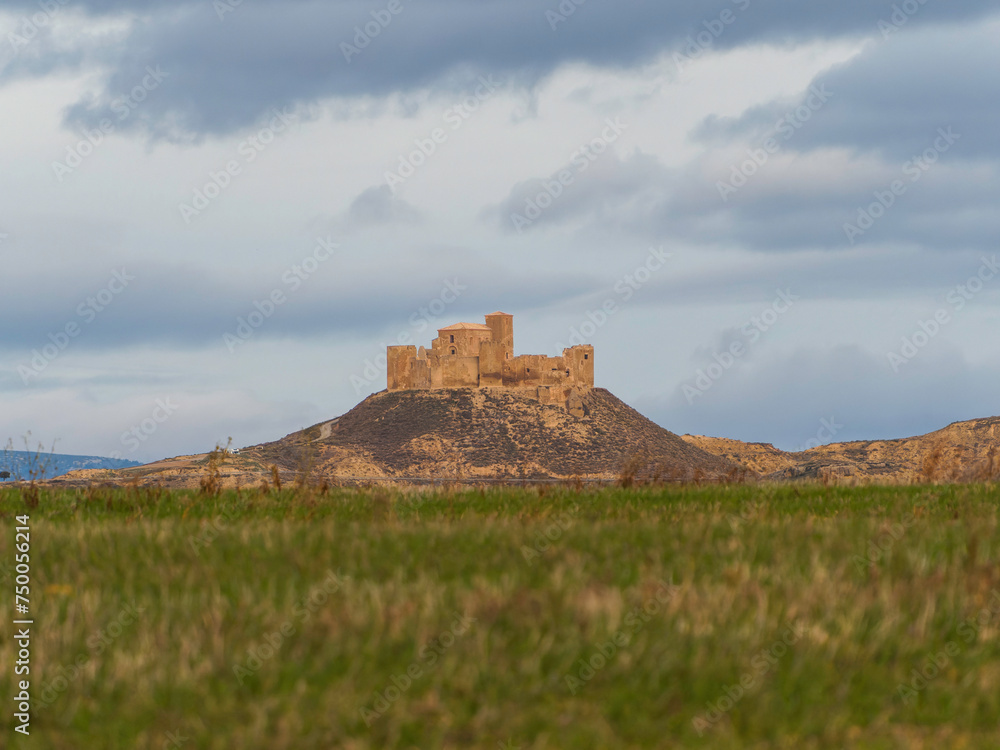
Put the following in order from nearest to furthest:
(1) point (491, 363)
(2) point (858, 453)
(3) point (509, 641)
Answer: (3) point (509, 641), (2) point (858, 453), (1) point (491, 363)

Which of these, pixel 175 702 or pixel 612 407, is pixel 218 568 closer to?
pixel 175 702

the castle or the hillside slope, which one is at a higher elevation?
the castle

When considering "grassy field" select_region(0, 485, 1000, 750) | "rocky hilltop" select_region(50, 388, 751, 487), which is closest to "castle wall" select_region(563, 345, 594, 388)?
"rocky hilltop" select_region(50, 388, 751, 487)

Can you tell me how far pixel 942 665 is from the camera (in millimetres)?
5824

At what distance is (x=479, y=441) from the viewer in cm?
8088

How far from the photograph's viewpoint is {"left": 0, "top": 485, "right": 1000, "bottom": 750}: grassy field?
5.01 m

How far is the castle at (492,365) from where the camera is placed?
87000 millimetres

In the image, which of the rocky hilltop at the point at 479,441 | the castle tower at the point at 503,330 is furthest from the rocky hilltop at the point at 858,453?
the castle tower at the point at 503,330

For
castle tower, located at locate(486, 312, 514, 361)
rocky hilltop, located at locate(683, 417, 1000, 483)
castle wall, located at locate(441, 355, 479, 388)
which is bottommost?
rocky hilltop, located at locate(683, 417, 1000, 483)

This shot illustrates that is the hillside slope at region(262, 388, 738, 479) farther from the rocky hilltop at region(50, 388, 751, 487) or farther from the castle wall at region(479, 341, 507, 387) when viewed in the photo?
the castle wall at region(479, 341, 507, 387)

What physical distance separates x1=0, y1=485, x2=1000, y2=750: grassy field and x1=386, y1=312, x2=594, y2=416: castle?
77.9 m

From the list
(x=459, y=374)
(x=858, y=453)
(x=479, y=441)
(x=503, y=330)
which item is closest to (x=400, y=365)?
(x=459, y=374)

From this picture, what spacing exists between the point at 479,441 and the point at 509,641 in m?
75.2

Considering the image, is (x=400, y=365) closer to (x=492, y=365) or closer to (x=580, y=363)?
(x=492, y=365)
